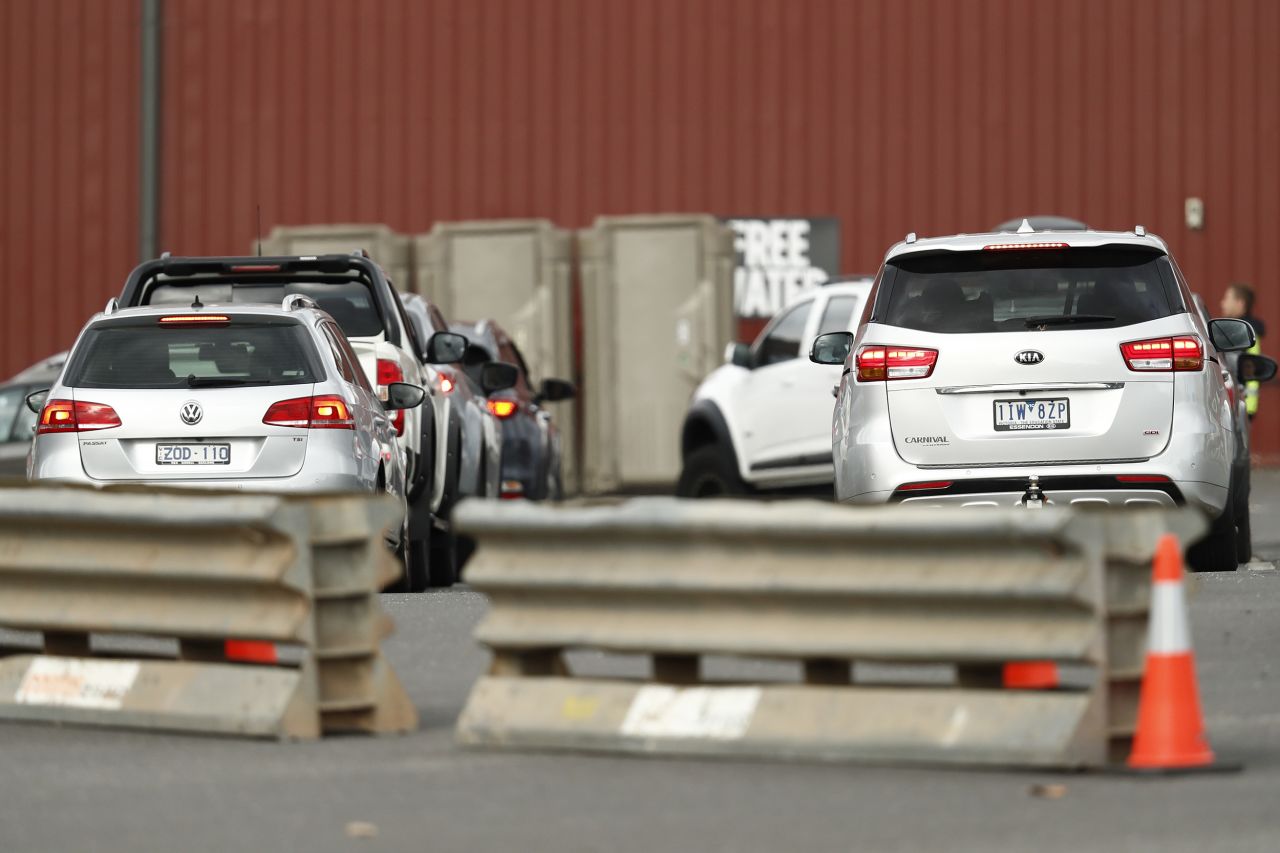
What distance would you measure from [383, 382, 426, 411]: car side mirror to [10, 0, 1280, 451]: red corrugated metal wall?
15304 mm

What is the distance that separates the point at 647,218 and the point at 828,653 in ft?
62.6

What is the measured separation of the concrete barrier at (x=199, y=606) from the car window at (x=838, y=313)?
10201 mm

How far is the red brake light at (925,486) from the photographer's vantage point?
38.4ft

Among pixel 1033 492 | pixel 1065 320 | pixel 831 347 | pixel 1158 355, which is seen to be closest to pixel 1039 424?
pixel 1033 492

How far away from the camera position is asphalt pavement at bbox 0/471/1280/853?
646cm

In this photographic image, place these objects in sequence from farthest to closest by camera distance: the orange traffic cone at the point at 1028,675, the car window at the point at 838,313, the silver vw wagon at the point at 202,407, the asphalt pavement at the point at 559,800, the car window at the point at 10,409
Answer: the car window at the point at 10,409 < the car window at the point at 838,313 < the silver vw wagon at the point at 202,407 < the orange traffic cone at the point at 1028,675 < the asphalt pavement at the point at 559,800

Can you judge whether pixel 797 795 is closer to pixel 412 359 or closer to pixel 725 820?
pixel 725 820

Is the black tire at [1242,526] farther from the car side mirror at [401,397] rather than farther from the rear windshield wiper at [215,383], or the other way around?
the rear windshield wiper at [215,383]

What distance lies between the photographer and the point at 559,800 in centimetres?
701

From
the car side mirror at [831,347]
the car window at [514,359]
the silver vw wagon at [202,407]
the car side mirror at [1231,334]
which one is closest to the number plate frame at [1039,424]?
the car side mirror at [831,347]

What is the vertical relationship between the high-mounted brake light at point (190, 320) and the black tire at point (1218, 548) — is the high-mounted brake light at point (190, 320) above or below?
above

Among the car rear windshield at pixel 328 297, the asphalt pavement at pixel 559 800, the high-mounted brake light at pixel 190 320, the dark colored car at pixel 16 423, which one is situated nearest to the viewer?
the asphalt pavement at pixel 559 800

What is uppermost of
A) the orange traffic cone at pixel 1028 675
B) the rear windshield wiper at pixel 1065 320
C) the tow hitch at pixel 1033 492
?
the rear windshield wiper at pixel 1065 320

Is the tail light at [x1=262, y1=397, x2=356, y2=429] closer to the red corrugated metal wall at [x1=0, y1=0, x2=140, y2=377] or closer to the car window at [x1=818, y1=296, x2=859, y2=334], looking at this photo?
the car window at [x1=818, y1=296, x2=859, y2=334]
